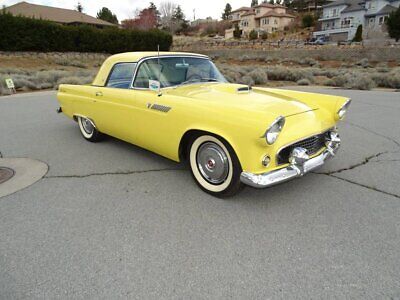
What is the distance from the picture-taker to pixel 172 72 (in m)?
3.75

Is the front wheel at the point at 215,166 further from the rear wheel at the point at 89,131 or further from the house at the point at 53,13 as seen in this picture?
the house at the point at 53,13

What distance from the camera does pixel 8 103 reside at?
905 cm

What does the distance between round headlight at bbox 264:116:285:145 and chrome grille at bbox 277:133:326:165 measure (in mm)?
233

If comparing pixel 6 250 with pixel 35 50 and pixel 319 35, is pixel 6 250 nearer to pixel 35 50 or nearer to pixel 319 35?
pixel 35 50

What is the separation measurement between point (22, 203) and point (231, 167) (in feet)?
7.37

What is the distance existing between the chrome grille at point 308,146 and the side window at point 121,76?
2.28m

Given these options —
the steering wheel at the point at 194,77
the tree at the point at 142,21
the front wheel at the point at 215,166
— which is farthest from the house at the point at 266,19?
the front wheel at the point at 215,166

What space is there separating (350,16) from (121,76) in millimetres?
63891

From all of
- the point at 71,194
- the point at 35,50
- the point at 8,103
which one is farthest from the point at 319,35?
the point at 71,194

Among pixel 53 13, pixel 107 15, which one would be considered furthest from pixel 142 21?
pixel 53 13

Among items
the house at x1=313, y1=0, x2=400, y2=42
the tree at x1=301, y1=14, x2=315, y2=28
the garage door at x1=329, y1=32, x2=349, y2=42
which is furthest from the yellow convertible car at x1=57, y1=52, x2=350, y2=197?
the tree at x1=301, y1=14, x2=315, y2=28

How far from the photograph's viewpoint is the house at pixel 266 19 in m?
68.4

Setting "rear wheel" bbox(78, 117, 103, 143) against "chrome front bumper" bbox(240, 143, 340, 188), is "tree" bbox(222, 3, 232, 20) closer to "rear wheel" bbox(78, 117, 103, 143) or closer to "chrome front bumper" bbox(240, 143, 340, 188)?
"rear wheel" bbox(78, 117, 103, 143)

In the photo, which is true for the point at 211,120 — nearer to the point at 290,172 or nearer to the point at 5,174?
the point at 290,172
